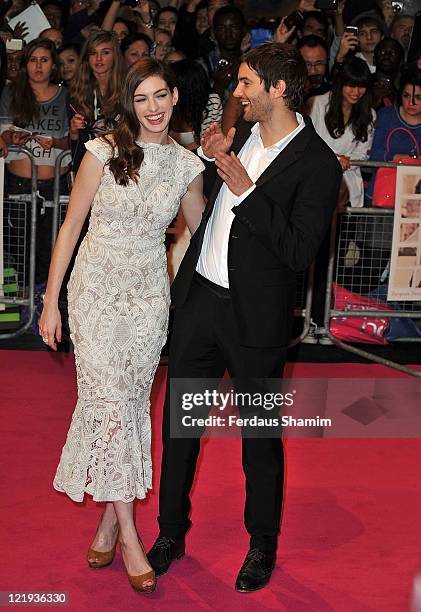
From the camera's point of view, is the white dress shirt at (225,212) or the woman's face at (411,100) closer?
the white dress shirt at (225,212)

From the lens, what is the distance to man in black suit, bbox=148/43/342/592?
3783mm

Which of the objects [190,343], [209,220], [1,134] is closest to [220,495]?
[190,343]

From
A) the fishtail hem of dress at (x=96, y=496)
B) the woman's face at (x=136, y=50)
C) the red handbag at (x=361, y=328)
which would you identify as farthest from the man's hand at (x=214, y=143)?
the woman's face at (x=136, y=50)

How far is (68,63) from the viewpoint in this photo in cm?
881

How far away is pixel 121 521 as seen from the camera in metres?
4.06

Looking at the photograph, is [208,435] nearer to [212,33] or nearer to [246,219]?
[246,219]

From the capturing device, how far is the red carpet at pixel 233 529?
3.99 m

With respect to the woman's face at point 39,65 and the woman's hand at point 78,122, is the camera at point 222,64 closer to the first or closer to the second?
the woman's face at point 39,65

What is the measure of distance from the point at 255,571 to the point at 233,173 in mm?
1586

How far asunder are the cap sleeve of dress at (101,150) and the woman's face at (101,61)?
132 inches

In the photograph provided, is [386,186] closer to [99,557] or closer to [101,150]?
[101,150]

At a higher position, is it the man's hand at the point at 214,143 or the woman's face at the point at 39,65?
the woman's face at the point at 39,65

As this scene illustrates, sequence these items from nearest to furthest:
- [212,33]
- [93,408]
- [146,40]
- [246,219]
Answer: [246,219]
[93,408]
[146,40]
[212,33]

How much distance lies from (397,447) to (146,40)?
15.0 ft
